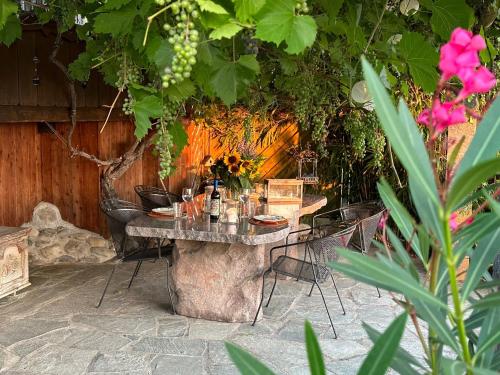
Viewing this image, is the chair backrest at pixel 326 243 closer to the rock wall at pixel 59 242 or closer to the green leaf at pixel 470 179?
the rock wall at pixel 59 242

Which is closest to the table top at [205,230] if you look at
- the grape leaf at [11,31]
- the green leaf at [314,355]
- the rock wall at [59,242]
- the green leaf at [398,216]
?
the rock wall at [59,242]

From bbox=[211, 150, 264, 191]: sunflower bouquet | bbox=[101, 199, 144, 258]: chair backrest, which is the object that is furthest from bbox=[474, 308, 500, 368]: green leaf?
bbox=[211, 150, 264, 191]: sunflower bouquet

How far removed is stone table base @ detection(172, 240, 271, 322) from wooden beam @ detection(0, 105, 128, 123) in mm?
1662

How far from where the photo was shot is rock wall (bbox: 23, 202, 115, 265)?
234 inches

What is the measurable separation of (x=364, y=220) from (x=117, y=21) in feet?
11.2

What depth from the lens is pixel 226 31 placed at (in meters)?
1.31

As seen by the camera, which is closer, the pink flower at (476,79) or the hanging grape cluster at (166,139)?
the pink flower at (476,79)

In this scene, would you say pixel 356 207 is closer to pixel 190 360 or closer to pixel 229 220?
pixel 229 220

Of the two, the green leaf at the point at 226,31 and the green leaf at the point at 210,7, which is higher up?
the green leaf at the point at 210,7

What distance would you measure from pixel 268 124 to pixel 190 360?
193 inches

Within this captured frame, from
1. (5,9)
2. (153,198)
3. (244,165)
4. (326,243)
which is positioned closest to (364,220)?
(326,243)

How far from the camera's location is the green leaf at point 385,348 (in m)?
0.71

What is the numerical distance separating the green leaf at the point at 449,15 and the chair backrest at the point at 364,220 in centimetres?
253

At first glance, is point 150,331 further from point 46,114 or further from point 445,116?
point 445,116
